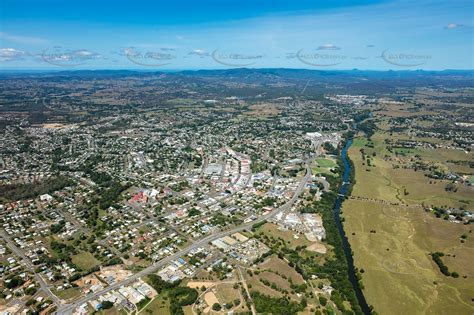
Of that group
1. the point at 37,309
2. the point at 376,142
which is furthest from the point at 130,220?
the point at 376,142

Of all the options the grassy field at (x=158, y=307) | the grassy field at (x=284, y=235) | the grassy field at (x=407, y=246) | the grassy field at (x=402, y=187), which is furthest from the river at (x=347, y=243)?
the grassy field at (x=158, y=307)

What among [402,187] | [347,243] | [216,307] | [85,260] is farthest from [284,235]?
[402,187]

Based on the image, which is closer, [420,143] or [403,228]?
[403,228]

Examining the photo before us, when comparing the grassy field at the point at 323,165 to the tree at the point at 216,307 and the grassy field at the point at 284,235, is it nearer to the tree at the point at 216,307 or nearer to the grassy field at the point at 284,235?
the grassy field at the point at 284,235

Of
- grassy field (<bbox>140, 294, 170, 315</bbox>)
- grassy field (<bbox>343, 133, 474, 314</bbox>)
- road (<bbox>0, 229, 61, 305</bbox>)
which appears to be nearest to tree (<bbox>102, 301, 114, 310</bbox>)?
grassy field (<bbox>140, 294, 170, 315</bbox>)

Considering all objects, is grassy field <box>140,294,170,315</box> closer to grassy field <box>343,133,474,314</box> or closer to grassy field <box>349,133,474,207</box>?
grassy field <box>343,133,474,314</box>

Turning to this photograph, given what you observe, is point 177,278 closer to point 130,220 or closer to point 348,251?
point 130,220

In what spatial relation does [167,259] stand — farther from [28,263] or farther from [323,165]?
[323,165]
